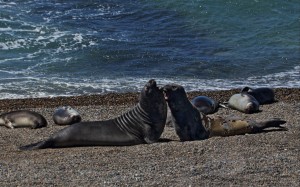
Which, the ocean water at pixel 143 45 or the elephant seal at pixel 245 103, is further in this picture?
the ocean water at pixel 143 45

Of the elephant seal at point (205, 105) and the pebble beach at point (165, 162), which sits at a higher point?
the pebble beach at point (165, 162)

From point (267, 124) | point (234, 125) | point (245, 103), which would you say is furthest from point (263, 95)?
point (234, 125)

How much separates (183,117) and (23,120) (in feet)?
9.59

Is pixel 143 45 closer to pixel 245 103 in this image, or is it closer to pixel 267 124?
pixel 245 103

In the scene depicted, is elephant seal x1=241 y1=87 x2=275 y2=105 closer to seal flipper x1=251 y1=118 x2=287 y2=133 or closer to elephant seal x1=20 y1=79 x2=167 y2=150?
seal flipper x1=251 y1=118 x2=287 y2=133

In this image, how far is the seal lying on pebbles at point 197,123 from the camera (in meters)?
11.9

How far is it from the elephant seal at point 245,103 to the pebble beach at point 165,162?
1427mm

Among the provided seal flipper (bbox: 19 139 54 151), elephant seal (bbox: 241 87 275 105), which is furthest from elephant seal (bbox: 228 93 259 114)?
seal flipper (bbox: 19 139 54 151)

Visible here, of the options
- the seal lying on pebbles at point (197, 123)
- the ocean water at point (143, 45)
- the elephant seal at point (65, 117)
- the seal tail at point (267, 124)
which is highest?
the seal lying on pebbles at point (197, 123)

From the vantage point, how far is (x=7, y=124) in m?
13.5

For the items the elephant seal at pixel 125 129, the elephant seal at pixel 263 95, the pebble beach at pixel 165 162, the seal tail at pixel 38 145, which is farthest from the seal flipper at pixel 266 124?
the seal tail at pixel 38 145

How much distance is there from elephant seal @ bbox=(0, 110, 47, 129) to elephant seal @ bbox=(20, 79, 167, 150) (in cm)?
159

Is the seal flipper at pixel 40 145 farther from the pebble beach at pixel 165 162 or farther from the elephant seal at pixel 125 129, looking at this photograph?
the pebble beach at pixel 165 162

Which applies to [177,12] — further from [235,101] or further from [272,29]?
[235,101]
